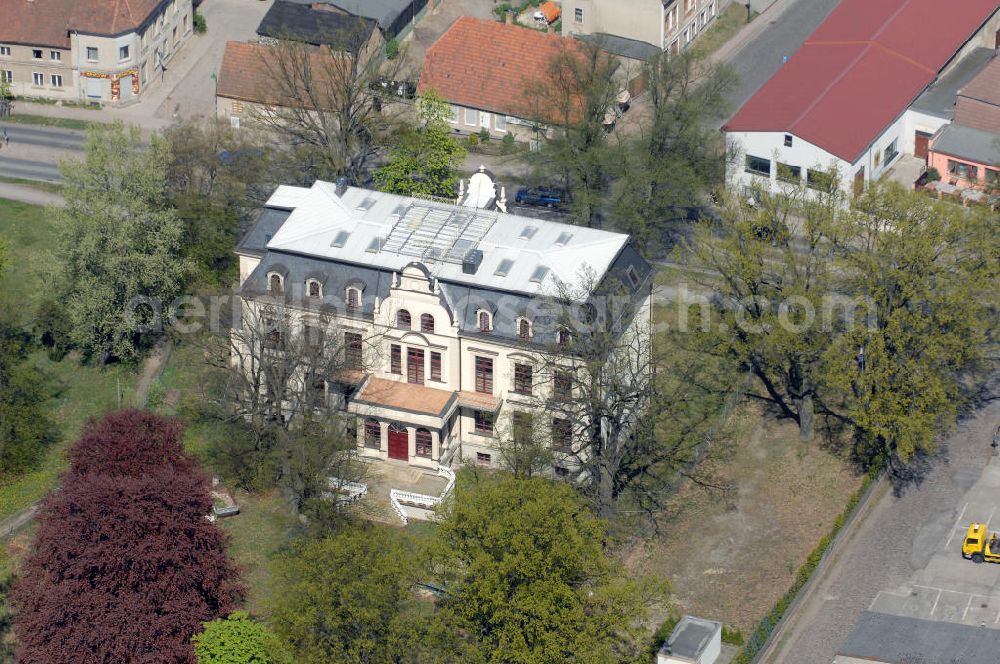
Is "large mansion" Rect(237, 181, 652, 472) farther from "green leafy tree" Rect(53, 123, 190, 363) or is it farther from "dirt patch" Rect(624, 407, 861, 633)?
"dirt patch" Rect(624, 407, 861, 633)

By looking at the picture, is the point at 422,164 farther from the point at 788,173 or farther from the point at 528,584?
the point at 528,584

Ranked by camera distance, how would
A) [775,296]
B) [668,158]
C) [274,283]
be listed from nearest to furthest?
[775,296] → [274,283] → [668,158]

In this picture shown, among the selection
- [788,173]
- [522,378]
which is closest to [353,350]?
[522,378]

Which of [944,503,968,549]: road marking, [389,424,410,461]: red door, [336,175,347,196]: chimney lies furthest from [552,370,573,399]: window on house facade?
[944,503,968,549]: road marking

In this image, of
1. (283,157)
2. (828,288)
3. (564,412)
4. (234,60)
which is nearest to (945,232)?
(828,288)

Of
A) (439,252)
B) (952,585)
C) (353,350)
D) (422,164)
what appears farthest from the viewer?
(422,164)

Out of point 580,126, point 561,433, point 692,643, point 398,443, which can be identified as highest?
point 580,126
